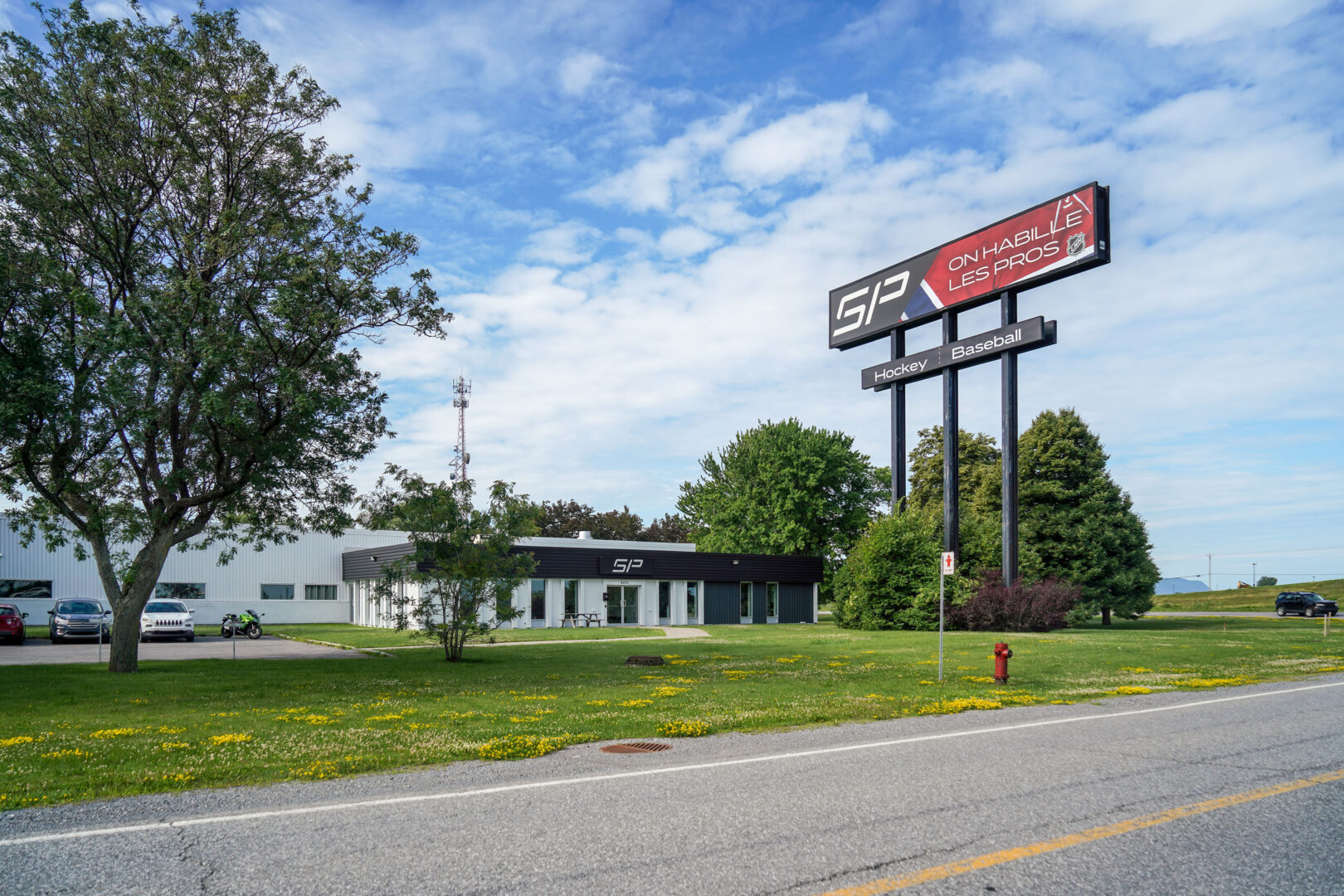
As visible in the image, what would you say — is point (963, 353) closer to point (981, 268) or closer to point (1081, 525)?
point (981, 268)

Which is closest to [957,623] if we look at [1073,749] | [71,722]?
[1073,749]

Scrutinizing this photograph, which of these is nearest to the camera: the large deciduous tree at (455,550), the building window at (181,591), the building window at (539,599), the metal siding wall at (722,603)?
the large deciduous tree at (455,550)

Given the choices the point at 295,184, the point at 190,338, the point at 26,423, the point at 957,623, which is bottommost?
the point at 957,623

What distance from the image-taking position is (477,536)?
22016 millimetres

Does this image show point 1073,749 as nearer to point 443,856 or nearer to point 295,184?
point 443,856

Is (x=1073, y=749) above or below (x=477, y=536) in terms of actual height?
below

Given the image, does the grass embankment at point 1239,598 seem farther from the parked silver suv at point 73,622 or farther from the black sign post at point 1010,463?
the parked silver suv at point 73,622

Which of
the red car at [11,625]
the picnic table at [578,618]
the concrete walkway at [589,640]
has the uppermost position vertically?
the red car at [11,625]

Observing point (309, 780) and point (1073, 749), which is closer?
point (309, 780)

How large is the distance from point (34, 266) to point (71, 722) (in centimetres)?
968

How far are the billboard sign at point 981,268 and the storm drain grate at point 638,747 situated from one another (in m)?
30.2

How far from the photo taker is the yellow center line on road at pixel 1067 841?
5.02 m

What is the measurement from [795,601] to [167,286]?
39.8m


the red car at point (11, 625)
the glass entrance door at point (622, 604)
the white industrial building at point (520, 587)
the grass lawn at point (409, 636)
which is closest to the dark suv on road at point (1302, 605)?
the white industrial building at point (520, 587)
